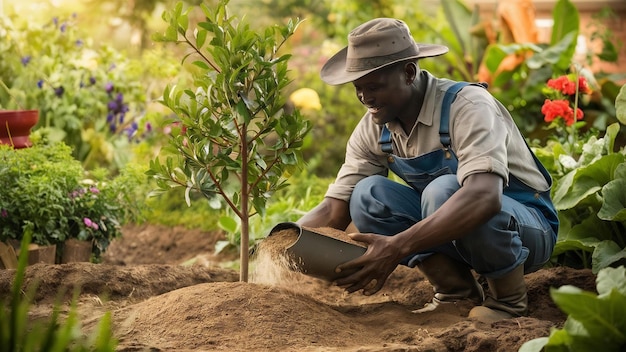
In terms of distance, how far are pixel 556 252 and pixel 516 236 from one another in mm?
984

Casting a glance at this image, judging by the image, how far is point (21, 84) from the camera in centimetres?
633

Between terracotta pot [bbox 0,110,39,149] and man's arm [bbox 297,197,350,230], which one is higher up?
terracotta pot [bbox 0,110,39,149]

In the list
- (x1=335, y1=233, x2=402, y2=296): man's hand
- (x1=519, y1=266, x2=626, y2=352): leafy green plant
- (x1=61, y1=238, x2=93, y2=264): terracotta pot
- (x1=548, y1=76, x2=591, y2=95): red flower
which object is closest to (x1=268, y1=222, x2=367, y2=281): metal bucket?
(x1=335, y1=233, x2=402, y2=296): man's hand

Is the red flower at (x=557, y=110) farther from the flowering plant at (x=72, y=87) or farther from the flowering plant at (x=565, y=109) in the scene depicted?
the flowering plant at (x=72, y=87)

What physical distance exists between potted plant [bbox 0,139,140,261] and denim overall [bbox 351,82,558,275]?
1.72 metres

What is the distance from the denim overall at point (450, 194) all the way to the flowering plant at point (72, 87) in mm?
3134

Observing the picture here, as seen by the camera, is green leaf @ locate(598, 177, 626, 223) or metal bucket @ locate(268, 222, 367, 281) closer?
metal bucket @ locate(268, 222, 367, 281)

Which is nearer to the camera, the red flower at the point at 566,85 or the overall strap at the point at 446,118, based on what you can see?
the overall strap at the point at 446,118

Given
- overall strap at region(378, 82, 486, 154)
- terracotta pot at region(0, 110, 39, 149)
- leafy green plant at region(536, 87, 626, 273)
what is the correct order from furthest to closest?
terracotta pot at region(0, 110, 39, 149) → leafy green plant at region(536, 87, 626, 273) → overall strap at region(378, 82, 486, 154)

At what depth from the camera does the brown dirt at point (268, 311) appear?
3041mm

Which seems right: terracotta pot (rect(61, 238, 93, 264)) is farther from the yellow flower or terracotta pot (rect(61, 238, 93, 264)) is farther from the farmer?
the yellow flower

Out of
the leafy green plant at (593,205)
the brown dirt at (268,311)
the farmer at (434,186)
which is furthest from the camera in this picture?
the leafy green plant at (593,205)

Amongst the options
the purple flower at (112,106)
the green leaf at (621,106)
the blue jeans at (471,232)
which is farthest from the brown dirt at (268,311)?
the purple flower at (112,106)

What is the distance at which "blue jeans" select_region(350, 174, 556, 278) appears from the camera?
3.38 m
